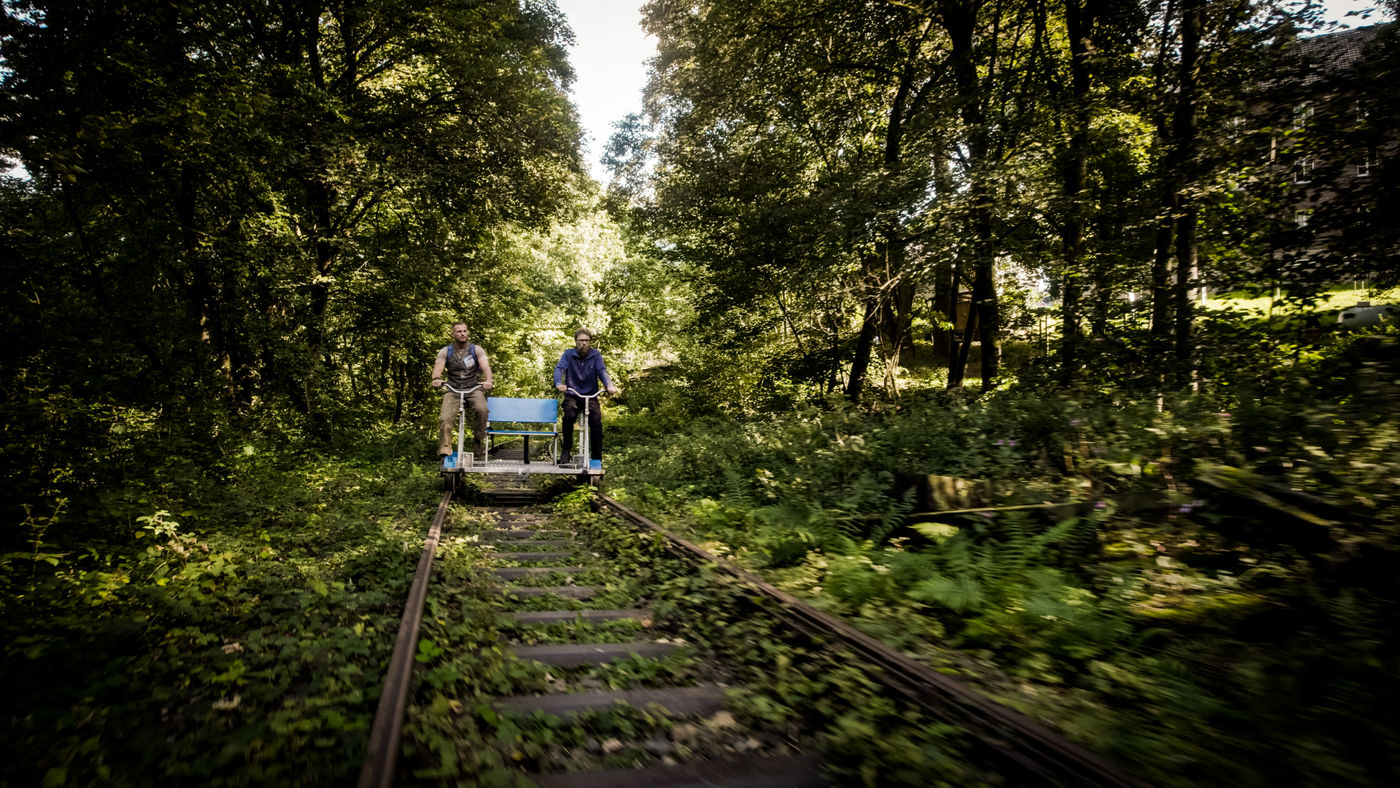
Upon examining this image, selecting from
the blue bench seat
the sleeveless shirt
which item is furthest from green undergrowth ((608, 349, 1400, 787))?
the sleeveless shirt

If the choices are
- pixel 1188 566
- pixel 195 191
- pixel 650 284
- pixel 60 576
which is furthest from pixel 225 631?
pixel 650 284

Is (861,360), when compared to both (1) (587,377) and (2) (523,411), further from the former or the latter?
(2) (523,411)

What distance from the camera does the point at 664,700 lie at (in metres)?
2.99

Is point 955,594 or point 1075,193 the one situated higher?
point 1075,193

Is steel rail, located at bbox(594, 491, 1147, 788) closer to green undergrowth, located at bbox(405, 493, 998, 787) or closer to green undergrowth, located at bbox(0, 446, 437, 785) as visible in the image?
green undergrowth, located at bbox(405, 493, 998, 787)

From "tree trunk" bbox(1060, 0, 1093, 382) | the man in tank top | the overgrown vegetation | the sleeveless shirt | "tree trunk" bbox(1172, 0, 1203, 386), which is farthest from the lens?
"tree trunk" bbox(1060, 0, 1093, 382)

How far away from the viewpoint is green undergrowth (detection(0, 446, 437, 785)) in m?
2.26

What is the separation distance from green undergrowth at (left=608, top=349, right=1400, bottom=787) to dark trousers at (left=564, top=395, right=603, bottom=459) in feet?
6.69

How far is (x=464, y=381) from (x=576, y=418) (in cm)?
171

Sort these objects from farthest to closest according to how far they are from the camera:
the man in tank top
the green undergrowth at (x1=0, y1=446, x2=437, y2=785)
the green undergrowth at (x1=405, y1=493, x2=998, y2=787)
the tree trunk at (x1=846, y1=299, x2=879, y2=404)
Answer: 1. the tree trunk at (x1=846, y1=299, x2=879, y2=404)
2. the man in tank top
3. the green undergrowth at (x1=405, y1=493, x2=998, y2=787)
4. the green undergrowth at (x1=0, y1=446, x2=437, y2=785)

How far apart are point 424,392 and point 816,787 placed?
85.7ft

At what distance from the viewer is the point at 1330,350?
23.0ft

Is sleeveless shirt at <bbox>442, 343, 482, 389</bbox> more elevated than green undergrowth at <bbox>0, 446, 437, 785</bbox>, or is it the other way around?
sleeveless shirt at <bbox>442, 343, 482, 389</bbox>

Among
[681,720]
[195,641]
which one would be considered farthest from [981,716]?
[195,641]
